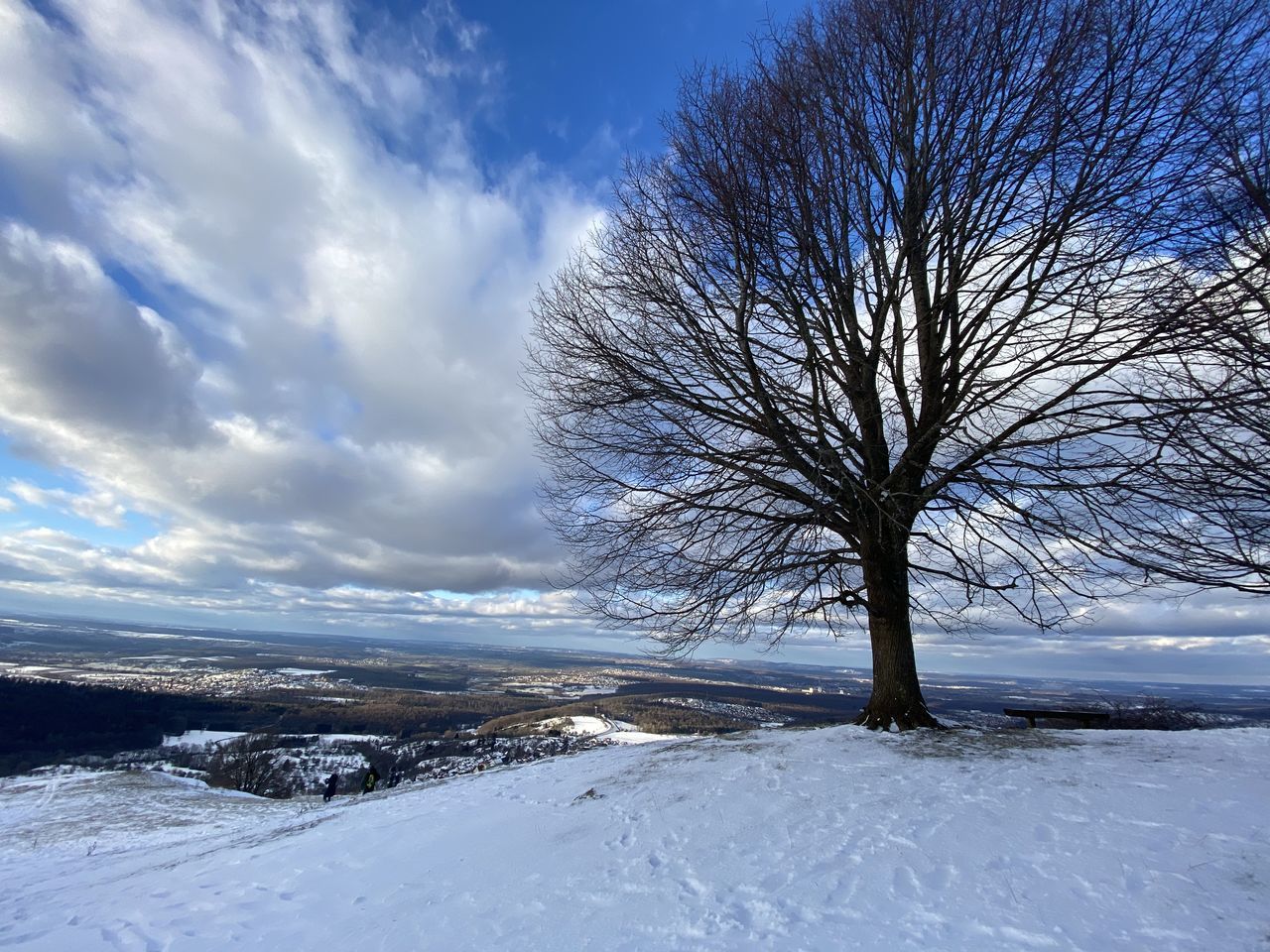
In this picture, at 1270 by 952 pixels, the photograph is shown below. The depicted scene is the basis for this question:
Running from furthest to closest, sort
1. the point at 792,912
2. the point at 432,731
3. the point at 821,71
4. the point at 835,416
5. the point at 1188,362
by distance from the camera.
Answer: the point at 432,731 < the point at 835,416 < the point at 821,71 < the point at 1188,362 < the point at 792,912

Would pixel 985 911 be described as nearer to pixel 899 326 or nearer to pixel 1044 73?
pixel 899 326

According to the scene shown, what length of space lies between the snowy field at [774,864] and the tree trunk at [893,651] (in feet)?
2.34

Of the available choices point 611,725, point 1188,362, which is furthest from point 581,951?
point 611,725

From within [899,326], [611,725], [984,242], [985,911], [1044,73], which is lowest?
[611,725]

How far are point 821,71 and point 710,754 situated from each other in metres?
9.07

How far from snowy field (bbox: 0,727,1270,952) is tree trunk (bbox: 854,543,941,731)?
28.0 inches

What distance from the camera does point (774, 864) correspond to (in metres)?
4.21

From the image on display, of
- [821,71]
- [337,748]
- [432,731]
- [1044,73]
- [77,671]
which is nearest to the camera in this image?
[1044,73]

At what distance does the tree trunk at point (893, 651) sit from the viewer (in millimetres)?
8195

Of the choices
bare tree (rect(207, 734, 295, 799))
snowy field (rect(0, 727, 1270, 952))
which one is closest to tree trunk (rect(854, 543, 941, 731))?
snowy field (rect(0, 727, 1270, 952))

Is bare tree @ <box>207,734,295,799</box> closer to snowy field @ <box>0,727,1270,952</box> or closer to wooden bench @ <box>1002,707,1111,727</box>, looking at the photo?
snowy field @ <box>0,727,1270,952</box>

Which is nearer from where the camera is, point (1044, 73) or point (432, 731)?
point (1044, 73)

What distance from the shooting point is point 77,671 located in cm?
9062

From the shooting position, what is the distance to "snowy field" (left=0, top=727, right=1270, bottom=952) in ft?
10.8
